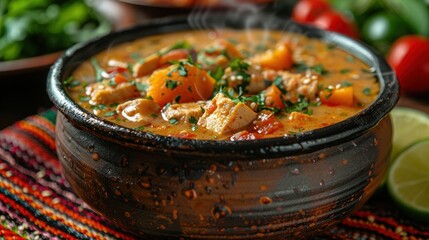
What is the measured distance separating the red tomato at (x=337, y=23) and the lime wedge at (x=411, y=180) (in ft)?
7.93

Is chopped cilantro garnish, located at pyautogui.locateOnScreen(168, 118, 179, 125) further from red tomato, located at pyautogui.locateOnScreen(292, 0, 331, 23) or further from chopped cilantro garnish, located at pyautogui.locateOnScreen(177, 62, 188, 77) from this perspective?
red tomato, located at pyautogui.locateOnScreen(292, 0, 331, 23)

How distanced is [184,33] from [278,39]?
536 mm

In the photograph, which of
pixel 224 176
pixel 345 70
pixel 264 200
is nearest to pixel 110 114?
pixel 224 176

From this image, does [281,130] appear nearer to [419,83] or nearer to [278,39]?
[278,39]

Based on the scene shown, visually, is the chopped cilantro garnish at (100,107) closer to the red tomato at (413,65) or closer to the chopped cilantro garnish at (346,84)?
the chopped cilantro garnish at (346,84)

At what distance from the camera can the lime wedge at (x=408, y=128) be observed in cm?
344

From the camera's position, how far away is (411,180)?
10.3 ft

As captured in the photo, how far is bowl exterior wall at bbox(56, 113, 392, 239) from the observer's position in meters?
2.27

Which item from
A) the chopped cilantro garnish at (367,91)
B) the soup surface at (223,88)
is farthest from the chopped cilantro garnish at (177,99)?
the chopped cilantro garnish at (367,91)

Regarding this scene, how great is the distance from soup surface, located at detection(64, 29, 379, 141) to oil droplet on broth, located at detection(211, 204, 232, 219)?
0.26 meters

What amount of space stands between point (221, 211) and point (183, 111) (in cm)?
46

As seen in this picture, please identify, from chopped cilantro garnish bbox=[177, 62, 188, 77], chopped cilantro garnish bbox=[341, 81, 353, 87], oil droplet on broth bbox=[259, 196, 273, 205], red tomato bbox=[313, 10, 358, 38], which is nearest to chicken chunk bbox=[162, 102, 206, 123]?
chopped cilantro garnish bbox=[177, 62, 188, 77]

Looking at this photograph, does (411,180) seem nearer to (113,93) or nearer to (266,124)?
(266,124)

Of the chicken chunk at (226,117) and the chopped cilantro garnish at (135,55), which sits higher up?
the chicken chunk at (226,117)
